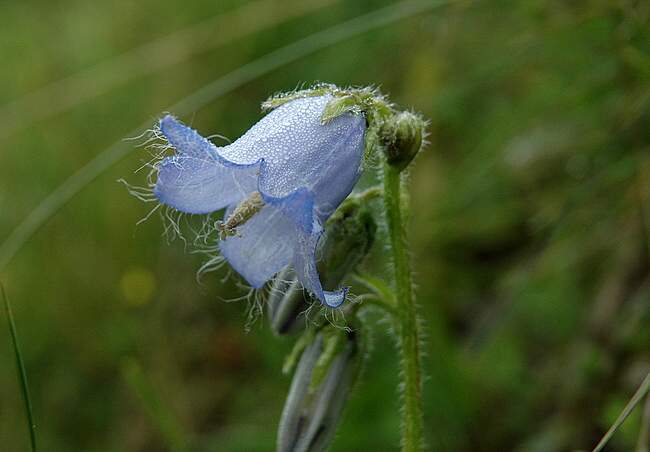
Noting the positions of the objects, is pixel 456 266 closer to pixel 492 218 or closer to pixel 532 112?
pixel 492 218

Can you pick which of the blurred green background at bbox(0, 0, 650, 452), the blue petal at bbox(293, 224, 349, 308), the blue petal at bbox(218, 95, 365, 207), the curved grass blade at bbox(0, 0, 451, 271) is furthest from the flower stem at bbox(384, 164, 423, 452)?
the curved grass blade at bbox(0, 0, 451, 271)

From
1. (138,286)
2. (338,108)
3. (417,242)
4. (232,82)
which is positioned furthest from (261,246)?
(138,286)

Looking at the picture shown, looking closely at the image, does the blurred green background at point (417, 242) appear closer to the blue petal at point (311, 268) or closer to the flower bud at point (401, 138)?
the blue petal at point (311, 268)

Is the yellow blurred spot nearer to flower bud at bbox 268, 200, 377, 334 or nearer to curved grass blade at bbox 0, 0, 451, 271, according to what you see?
curved grass blade at bbox 0, 0, 451, 271

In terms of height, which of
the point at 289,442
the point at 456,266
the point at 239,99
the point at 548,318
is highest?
the point at 239,99

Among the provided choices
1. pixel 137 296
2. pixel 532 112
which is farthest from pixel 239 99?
pixel 532 112
